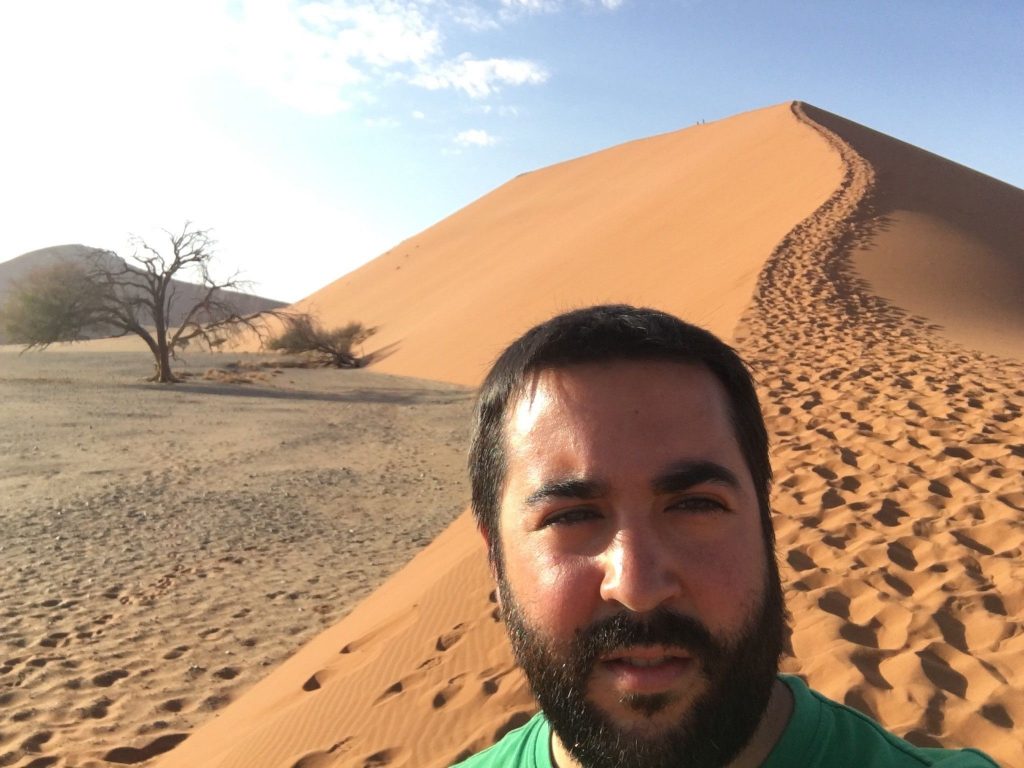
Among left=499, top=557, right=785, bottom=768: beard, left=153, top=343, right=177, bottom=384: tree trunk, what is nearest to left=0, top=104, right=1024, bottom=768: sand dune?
left=153, top=343, right=177, bottom=384: tree trunk

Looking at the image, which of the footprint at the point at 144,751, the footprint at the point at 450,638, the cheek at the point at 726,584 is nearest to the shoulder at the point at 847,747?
the cheek at the point at 726,584

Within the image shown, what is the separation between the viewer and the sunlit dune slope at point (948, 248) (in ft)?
43.1

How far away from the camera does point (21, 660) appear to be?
549 centimetres

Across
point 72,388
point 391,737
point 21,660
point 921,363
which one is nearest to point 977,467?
point 921,363

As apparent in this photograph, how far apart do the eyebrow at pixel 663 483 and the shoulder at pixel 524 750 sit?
0.35 meters

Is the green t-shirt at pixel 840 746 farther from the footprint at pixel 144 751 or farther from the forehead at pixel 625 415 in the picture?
the footprint at pixel 144 751

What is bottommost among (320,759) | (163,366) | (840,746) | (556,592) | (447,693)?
(320,759)

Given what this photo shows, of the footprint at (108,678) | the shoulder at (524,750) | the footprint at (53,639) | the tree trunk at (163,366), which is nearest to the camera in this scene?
the shoulder at (524,750)

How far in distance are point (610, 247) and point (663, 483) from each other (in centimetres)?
2682

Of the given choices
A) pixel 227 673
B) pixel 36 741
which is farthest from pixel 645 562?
pixel 227 673

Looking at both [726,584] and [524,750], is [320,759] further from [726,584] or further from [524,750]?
[726,584]

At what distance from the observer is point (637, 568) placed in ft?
3.61

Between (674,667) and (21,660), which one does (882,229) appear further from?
(674,667)

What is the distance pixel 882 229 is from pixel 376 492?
1274cm
